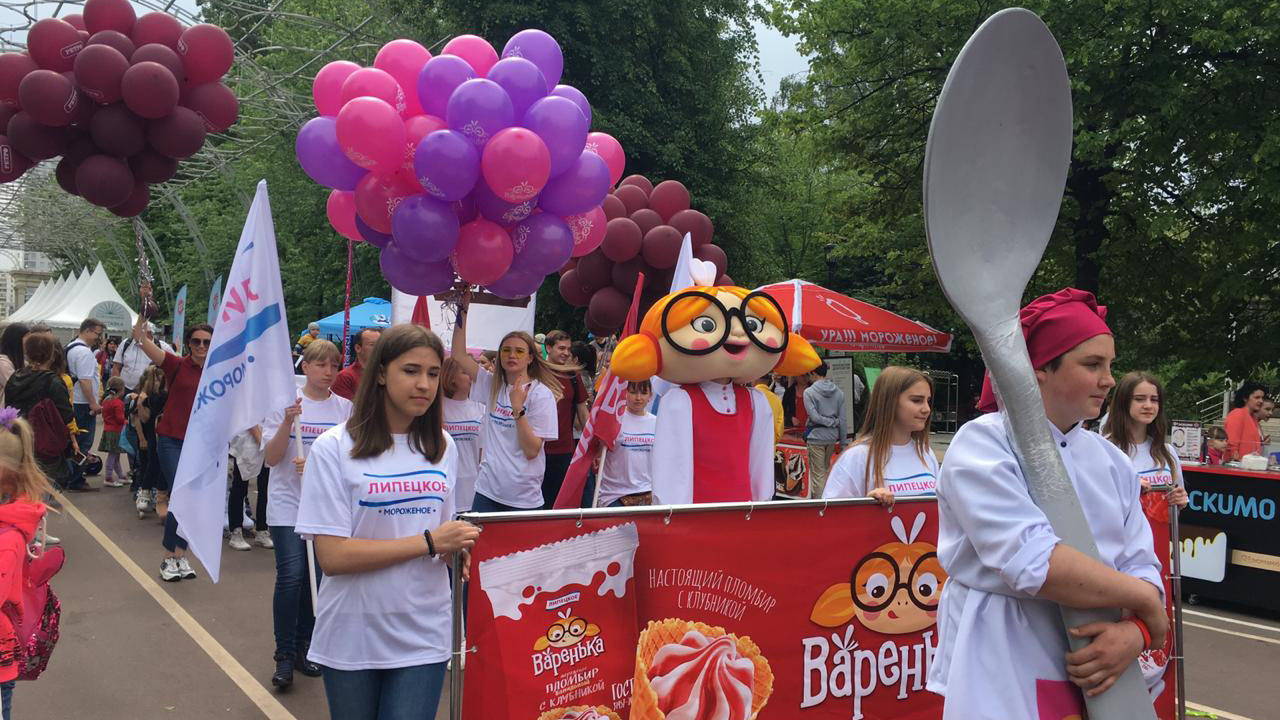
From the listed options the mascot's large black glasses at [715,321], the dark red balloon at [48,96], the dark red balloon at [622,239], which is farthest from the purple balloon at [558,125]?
the dark red balloon at [48,96]

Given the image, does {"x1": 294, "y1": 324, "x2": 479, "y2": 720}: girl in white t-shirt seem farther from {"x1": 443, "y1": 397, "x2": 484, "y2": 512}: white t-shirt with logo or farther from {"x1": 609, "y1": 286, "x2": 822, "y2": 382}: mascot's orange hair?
{"x1": 443, "y1": 397, "x2": 484, "y2": 512}: white t-shirt with logo

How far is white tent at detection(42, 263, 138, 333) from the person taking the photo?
2970 cm

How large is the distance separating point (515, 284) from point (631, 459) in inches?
58.5

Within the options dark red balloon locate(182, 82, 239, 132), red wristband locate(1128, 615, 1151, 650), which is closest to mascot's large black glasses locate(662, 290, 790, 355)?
red wristband locate(1128, 615, 1151, 650)

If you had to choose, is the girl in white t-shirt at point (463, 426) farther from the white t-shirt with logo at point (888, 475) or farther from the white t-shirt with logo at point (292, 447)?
the white t-shirt with logo at point (888, 475)

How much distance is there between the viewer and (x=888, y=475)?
4.87 metres

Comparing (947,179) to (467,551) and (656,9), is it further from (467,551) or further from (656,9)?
(656,9)

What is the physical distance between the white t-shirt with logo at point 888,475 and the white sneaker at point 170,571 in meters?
6.18

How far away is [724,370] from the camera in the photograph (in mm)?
5141

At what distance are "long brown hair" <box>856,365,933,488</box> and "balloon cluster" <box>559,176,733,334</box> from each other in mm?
5213

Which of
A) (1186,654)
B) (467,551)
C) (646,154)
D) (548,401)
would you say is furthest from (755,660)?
(646,154)

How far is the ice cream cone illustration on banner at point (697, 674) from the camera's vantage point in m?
3.63

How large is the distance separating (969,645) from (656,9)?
2126 cm

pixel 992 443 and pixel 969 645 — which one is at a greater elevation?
pixel 992 443
